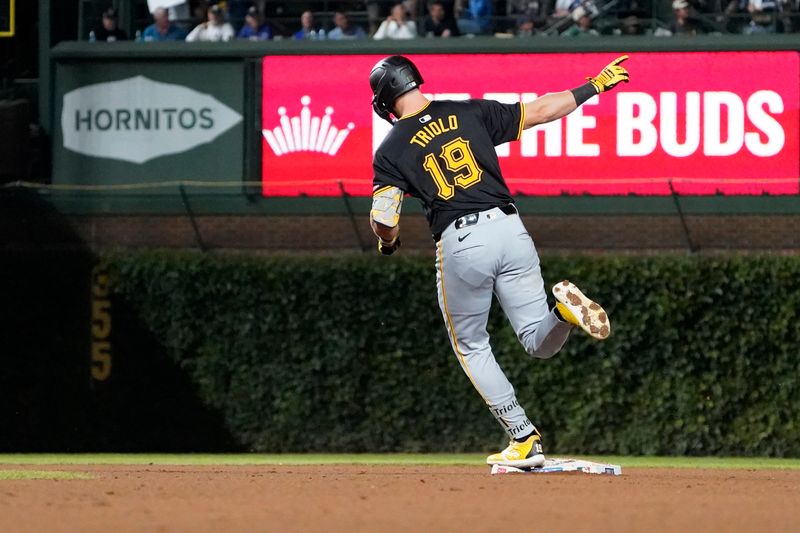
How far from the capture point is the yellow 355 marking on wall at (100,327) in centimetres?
1522

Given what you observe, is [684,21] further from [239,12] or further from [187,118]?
[187,118]

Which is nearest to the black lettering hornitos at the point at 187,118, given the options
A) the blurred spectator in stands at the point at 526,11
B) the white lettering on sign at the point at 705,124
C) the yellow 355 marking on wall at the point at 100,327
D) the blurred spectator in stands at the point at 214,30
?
the blurred spectator in stands at the point at 214,30

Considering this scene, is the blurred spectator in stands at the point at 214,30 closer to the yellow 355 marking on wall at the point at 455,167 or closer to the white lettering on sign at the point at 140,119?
the white lettering on sign at the point at 140,119

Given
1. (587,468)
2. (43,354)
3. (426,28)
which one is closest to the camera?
(587,468)

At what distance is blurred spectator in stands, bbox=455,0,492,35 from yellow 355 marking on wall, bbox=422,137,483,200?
9.10m

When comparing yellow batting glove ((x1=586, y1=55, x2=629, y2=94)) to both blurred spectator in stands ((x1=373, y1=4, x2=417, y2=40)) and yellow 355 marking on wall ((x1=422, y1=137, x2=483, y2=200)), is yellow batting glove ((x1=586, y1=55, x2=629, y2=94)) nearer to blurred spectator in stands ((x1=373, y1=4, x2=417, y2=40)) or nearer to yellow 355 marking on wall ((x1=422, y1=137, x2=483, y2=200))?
yellow 355 marking on wall ((x1=422, y1=137, x2=483, y2=200))

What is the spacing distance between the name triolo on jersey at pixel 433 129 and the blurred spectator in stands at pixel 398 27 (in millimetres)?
8671

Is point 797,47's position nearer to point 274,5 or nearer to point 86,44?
point 274,5

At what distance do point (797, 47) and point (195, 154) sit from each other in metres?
7.27

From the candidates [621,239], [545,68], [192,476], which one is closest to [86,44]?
[545,68]

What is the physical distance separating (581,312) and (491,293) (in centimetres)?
69

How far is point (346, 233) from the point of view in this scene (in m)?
15.5

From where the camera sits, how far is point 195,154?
17.1 metres

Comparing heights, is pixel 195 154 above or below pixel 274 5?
below
